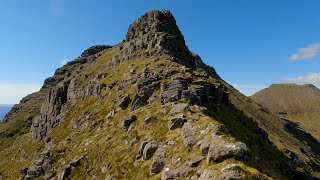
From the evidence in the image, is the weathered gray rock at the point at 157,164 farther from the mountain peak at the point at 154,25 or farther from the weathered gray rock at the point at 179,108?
the mountain peak at the point at 154,25

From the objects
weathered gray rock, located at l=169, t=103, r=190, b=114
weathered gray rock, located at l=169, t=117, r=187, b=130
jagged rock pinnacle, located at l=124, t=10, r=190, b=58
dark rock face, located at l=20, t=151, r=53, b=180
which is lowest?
dark rock face, located at l=20, t=151, r=53, b=180

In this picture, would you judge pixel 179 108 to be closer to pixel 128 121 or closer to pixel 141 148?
pixel 141 148

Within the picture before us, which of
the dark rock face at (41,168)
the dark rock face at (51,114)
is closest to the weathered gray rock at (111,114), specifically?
the dark rock face at (41,168)

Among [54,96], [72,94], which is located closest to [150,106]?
[72,94]

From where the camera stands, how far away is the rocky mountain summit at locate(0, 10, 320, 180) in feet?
145

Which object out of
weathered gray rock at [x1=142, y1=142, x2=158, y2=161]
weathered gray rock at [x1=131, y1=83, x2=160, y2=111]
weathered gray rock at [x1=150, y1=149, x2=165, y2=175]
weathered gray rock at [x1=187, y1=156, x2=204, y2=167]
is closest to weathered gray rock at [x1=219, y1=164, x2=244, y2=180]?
weathered gray rock at [x1=187, y1=156, x2=204, y2=167]

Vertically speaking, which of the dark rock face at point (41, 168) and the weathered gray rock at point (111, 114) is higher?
the weathered gray rock at point (111, 114)

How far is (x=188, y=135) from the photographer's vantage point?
50.6m

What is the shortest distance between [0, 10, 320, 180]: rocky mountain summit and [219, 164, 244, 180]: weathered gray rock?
4.3 inches

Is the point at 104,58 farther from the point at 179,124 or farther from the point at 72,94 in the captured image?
the point at 179,124

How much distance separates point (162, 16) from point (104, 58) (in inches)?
1793

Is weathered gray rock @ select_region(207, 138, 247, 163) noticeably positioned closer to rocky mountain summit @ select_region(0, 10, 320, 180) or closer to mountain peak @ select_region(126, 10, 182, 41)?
rocky mountain summit @ select_region(0, 10, 320, 180)

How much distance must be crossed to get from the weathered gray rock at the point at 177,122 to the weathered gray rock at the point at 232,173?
819 inches

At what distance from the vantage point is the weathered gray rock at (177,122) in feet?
185
